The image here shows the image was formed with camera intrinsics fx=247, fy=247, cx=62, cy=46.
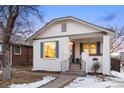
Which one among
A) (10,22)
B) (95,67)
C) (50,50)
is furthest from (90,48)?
(10,22)

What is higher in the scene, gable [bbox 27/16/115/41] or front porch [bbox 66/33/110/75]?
gable [bbox 27/16/115/41]

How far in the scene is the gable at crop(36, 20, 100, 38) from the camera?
1514 centimetres

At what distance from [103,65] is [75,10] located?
369 centimetres

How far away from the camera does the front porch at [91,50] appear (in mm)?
14562

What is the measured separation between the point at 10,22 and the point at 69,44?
511 cm

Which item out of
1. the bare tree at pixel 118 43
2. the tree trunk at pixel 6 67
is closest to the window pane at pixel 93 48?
the tree trunk at pixel 6 67

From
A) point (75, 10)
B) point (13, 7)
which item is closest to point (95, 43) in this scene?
point (75, 10)

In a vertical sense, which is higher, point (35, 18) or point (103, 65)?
point (35, 18)

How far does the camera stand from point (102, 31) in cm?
1455

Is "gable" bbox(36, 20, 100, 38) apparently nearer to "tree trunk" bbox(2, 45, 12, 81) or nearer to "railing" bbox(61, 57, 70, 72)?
"railing" bbox(61, 57, 70, 72)

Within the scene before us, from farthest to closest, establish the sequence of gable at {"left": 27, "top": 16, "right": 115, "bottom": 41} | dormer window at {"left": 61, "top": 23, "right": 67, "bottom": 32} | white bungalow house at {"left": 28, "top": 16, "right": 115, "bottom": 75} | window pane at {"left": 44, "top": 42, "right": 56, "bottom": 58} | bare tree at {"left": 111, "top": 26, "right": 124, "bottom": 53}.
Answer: bare tree at {"left": 111, "top": 26, "right": 124, "bottom": 53}, window pane at {"left": 44, "top": 42, "right": 56, "bottom": 58}, dormer window at {"left": 61, "top": 23, "right": 67, "bottom": 32}, gable at {"left": 27, "top": 16, "right": 115, "bottom": 41}, white bungalow house at {"left": 28, "top": 16, "right": 115, "bottom": 75}

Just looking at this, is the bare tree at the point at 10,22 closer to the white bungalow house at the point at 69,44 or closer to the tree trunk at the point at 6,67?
the tree trunk at the point at 6,67

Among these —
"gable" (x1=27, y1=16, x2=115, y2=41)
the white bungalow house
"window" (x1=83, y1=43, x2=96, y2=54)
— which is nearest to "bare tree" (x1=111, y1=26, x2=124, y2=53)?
"window" (x1=83, y1=43, x2=96, y2=54)
